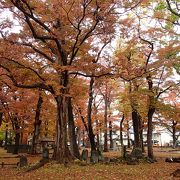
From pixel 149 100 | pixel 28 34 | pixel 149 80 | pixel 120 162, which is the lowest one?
pixel 120 162

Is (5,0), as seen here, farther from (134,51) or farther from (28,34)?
(134,51)

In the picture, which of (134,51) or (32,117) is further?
(32,117)

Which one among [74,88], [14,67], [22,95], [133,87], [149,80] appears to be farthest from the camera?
[22,95]

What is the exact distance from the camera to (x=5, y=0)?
14422mm

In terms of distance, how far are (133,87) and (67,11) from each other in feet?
45.3

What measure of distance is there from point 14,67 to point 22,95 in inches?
525

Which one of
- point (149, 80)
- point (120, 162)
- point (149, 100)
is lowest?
point (120, 162)

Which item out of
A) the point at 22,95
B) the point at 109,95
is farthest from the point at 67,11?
the point at 109,95

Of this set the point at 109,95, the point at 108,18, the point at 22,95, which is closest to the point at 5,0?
the point at 108,18

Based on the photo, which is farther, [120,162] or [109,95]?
[109,95]

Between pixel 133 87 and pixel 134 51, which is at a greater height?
pixel 134 51

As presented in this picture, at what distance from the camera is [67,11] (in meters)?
14.4

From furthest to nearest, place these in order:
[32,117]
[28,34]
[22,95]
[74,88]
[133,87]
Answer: [32,117] → [22,95] → [133,87] → [74,88] → [28,34]

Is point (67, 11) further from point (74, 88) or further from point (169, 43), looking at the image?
point (169, 43)
